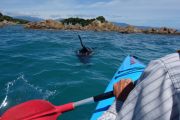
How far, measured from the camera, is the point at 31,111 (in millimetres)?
3201

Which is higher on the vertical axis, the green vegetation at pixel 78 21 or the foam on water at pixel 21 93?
the green vegetation at pixel 78 21

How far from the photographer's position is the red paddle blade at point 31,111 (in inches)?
124

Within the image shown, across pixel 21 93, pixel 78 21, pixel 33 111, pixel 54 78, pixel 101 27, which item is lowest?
pixel 21 93

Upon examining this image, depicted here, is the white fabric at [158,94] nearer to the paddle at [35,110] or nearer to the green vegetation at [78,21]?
the paddle at [35,110]

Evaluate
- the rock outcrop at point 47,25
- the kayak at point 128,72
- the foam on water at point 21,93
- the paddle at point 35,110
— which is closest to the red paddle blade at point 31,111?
the paddle at point 35,110

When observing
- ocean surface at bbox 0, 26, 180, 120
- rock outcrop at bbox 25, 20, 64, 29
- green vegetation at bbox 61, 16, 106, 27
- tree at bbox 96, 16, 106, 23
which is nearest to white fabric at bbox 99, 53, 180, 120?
ocean surface at bbox 0, 26, 180, 120

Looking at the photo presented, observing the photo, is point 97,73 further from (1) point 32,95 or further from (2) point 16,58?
(2) point 16,58

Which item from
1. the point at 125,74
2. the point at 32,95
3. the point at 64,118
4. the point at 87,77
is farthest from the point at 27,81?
the point at 125,74

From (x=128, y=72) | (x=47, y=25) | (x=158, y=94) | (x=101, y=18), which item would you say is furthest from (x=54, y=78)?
(x=101, y=18)

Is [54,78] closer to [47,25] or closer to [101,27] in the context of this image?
[47,25]

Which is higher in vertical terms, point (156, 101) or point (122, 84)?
point (156, 101)

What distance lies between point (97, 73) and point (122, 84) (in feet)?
19.4

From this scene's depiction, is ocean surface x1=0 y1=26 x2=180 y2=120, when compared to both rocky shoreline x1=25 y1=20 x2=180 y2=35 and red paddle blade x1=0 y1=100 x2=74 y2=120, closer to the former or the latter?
red paddle blade x1=0 y1=100 x2=74 y2=120

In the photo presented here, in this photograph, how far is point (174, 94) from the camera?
1.20 m
